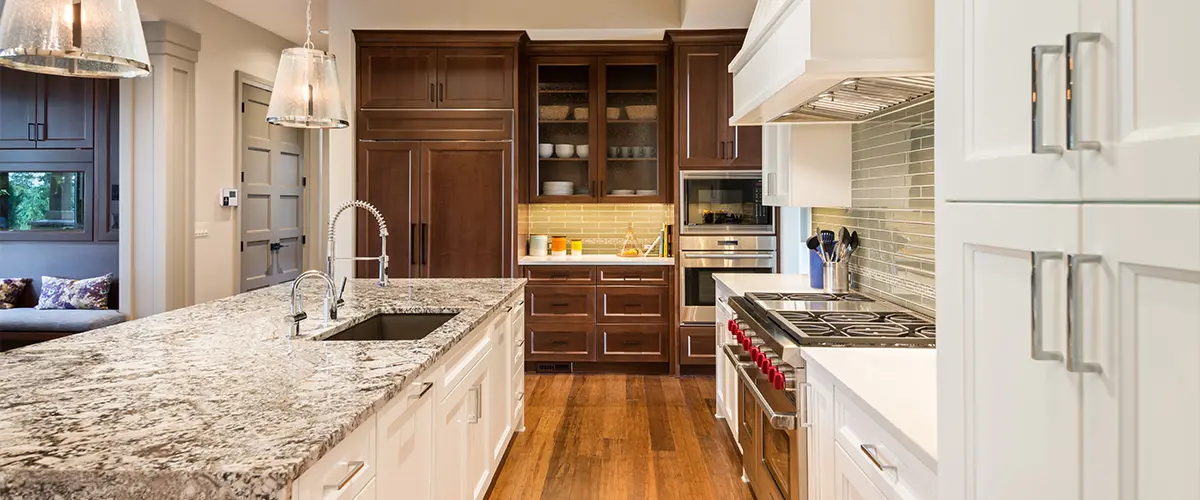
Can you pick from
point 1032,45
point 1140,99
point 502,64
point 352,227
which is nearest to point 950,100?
point 1032,45

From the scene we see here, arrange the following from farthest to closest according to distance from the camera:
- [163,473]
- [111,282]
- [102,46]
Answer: [111,282] → [102,46] → [163,473]

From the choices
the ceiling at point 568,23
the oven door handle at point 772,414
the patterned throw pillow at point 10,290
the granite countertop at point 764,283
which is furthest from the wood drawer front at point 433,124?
the patterned throw pillow at point 10,290

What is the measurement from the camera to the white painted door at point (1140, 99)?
0.61m

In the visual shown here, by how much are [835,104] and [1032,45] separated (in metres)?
2.00

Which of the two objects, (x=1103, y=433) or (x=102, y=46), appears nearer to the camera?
(x=1103, y=433)

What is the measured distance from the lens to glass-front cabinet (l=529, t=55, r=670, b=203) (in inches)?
209

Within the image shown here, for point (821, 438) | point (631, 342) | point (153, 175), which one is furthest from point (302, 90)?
point (153, 175)

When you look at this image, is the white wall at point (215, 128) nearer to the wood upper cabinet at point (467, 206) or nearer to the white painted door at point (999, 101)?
the wood upper cabinet at point (467, 206)

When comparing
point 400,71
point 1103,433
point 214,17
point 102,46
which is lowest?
point 1103,433

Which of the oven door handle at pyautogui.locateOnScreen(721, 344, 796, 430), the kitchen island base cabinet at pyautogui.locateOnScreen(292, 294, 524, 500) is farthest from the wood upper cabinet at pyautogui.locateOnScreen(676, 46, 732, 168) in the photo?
the oven door handle at pyautogui.locateOnScreen(721, 344, 796, 430)

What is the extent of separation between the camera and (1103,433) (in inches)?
28.6

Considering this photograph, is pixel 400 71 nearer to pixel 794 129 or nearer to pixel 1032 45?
pixel 794 129

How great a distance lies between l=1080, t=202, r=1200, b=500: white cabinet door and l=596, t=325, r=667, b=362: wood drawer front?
444cm

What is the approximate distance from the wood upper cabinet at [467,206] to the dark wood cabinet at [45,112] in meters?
2.89
